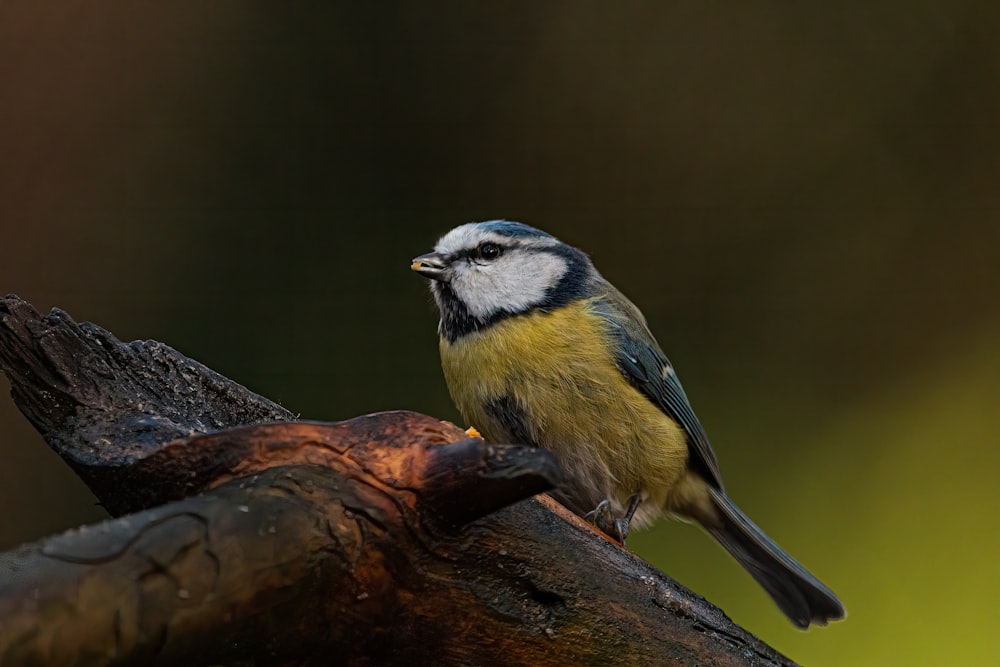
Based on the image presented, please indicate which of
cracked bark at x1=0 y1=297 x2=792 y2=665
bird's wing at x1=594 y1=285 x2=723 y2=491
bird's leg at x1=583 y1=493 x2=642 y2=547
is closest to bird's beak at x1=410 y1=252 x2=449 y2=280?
bird's wing at x1=594 y1=285 x2=723 y2=491

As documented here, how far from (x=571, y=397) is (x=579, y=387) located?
21 mm

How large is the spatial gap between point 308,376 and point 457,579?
1.41 m

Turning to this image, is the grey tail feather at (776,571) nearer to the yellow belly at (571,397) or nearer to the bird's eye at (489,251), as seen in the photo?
the yellow belly at (571,397)

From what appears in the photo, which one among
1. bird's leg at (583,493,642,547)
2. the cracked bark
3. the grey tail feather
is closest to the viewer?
the cracked bark

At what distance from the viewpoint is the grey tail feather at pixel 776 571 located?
5.73 feet

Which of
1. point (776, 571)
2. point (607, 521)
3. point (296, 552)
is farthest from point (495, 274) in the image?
point (296, 552)

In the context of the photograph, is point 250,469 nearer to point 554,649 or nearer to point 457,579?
point 457,579

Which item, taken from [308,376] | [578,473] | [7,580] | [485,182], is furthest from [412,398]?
[7,580]

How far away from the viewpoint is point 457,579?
3.01 ft

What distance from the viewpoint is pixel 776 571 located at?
1804 mm

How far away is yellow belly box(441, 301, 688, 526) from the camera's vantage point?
151cm

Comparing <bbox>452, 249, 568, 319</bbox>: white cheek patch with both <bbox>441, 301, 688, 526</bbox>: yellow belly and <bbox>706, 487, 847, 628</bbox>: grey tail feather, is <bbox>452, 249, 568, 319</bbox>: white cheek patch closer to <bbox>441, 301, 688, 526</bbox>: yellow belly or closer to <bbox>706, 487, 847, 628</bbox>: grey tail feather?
<bbox>441, 301, 688, 526</bbox>: yellow belly

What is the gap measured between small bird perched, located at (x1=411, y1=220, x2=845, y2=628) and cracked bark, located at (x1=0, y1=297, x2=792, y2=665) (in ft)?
1.31

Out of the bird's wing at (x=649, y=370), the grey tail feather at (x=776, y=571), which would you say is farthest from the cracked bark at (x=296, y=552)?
the grey tail feather at (x=776, y=571)
